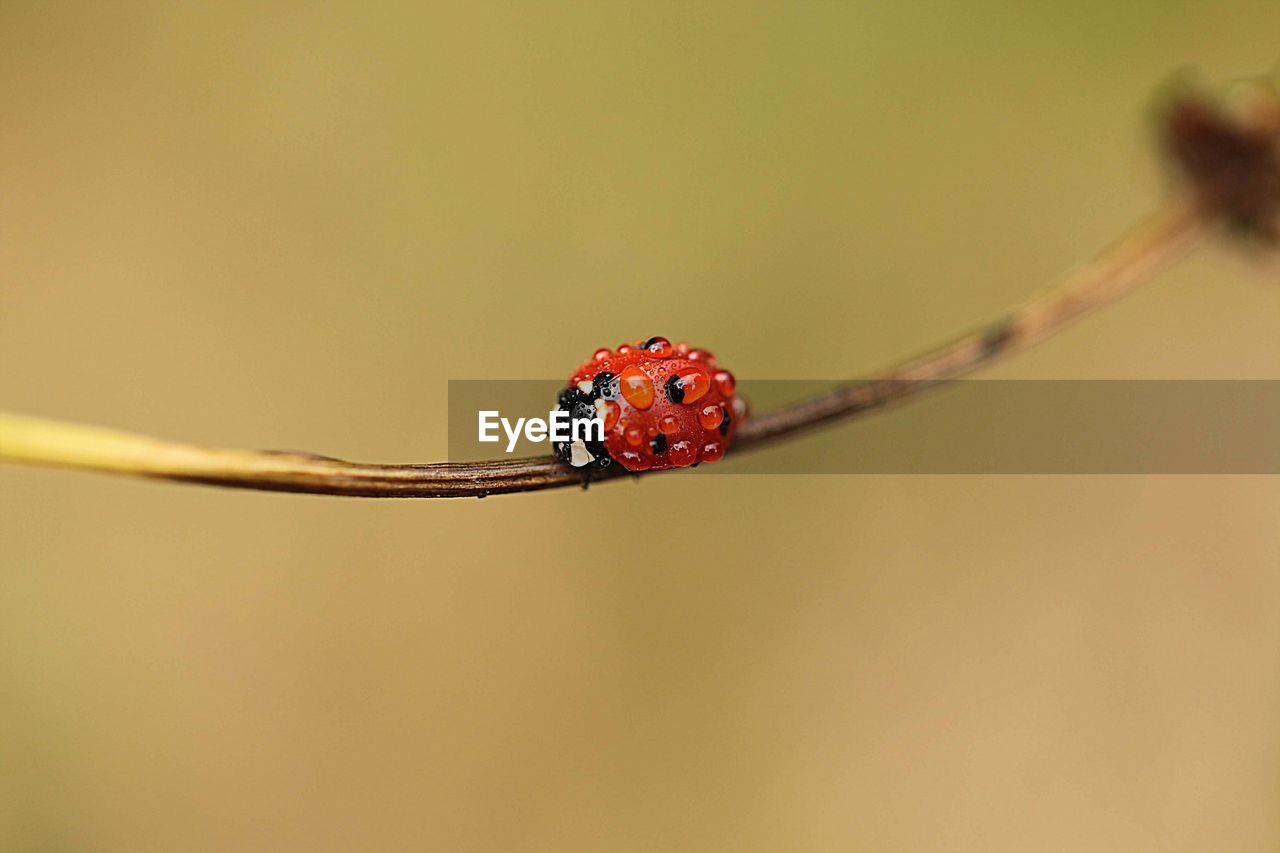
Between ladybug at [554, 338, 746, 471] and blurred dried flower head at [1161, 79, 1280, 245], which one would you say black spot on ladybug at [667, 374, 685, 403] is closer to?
ladybug at [554, 338, 746, 471]

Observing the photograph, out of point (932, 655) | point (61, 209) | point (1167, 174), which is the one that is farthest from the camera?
point (932, 655)

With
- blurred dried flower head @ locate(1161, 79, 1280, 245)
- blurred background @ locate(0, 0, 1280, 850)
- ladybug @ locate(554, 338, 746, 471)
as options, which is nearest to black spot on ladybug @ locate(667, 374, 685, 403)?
ladybug @ locate(554, 338, 746, 471)

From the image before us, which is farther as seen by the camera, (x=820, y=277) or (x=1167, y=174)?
(x=820, y=277)

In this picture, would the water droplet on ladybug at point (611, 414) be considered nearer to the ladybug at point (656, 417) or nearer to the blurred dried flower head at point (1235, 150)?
the ladybug at point (656, 417)

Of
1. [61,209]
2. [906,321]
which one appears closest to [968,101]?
[906,321]

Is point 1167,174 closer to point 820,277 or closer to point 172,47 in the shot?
point 820,277

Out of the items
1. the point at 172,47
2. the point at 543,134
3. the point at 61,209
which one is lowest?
the point at 61,209
